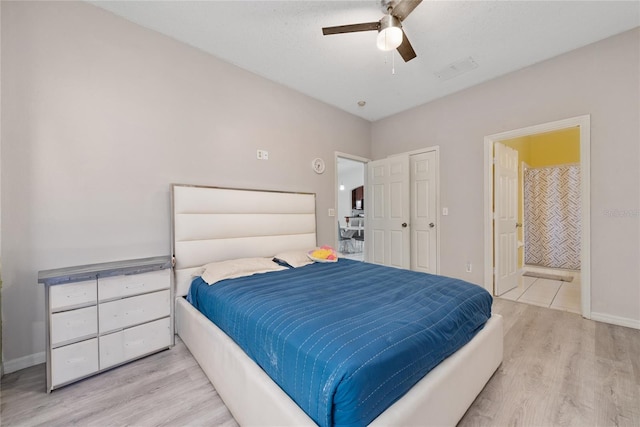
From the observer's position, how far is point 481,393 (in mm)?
1573

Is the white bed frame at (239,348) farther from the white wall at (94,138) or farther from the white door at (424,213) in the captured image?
the white door at (424,213)

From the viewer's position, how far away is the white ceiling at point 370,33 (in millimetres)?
2111

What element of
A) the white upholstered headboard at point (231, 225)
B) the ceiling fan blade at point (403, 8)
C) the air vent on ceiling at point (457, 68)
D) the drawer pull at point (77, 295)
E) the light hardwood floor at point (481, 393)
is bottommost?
the light hardwood floor at point (481, 393)

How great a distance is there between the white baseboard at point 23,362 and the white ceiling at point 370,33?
2.86 m

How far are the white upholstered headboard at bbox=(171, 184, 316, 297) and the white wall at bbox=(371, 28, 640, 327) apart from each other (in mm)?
2232

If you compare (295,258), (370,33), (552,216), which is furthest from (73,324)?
(552,216)

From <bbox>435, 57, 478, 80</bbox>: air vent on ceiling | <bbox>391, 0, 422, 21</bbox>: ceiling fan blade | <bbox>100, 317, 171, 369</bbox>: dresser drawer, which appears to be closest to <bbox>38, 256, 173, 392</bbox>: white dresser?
<bbox>100, 317, 171, 369</bbox>: dresser drawer

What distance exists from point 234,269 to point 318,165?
207cm

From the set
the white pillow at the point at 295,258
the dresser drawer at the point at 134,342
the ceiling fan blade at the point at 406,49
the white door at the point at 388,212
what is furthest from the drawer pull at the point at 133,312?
the white door at the point at 388,212

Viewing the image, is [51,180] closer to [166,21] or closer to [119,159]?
[119,159]

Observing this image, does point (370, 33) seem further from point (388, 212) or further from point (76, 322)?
point (76, 322)

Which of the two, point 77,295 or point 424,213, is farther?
point 424,213

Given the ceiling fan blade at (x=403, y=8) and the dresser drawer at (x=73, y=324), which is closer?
the dresser drawer at (x=73, y=324)

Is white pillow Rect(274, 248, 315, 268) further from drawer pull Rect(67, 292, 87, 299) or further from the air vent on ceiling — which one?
the air vent on ceiling
